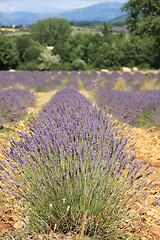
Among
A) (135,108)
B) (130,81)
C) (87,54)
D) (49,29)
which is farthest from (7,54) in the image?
(49,29)

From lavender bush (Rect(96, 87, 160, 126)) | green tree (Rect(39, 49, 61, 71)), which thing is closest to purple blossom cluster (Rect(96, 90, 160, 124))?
lavender bush (Rect(96, 87, 160, 126))

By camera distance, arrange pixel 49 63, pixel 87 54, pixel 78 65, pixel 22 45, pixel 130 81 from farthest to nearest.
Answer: pixel 22 45, pixel 87 54, pixel 78 65, pixel 49 63, pixel 130 81

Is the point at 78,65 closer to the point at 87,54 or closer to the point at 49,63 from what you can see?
the point at 49,63

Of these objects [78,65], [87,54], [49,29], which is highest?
[49,29]

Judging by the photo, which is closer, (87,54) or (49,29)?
(87,54)

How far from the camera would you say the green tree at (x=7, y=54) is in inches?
909

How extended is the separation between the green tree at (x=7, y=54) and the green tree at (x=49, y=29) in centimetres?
1989

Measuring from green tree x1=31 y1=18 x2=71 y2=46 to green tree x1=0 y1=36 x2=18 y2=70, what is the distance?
65.3 feet

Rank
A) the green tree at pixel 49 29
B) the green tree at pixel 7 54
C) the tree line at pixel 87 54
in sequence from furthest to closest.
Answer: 1. the green tree at pixel 49 29
2. the green tree at pixel 7 54
3. the tree line at pixel 87 54

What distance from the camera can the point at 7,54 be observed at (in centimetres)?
2331

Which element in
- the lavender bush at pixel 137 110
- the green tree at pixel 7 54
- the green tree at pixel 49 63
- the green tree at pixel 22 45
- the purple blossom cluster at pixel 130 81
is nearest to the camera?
the lavender bush at pixel 137 110

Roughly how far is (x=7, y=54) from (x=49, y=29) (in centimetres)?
2389

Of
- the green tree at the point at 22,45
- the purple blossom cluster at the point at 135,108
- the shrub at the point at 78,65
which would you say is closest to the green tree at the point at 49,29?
the green tree at the point at 22,45

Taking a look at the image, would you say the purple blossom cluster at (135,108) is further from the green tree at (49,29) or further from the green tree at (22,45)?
the green tree at (49,29)
